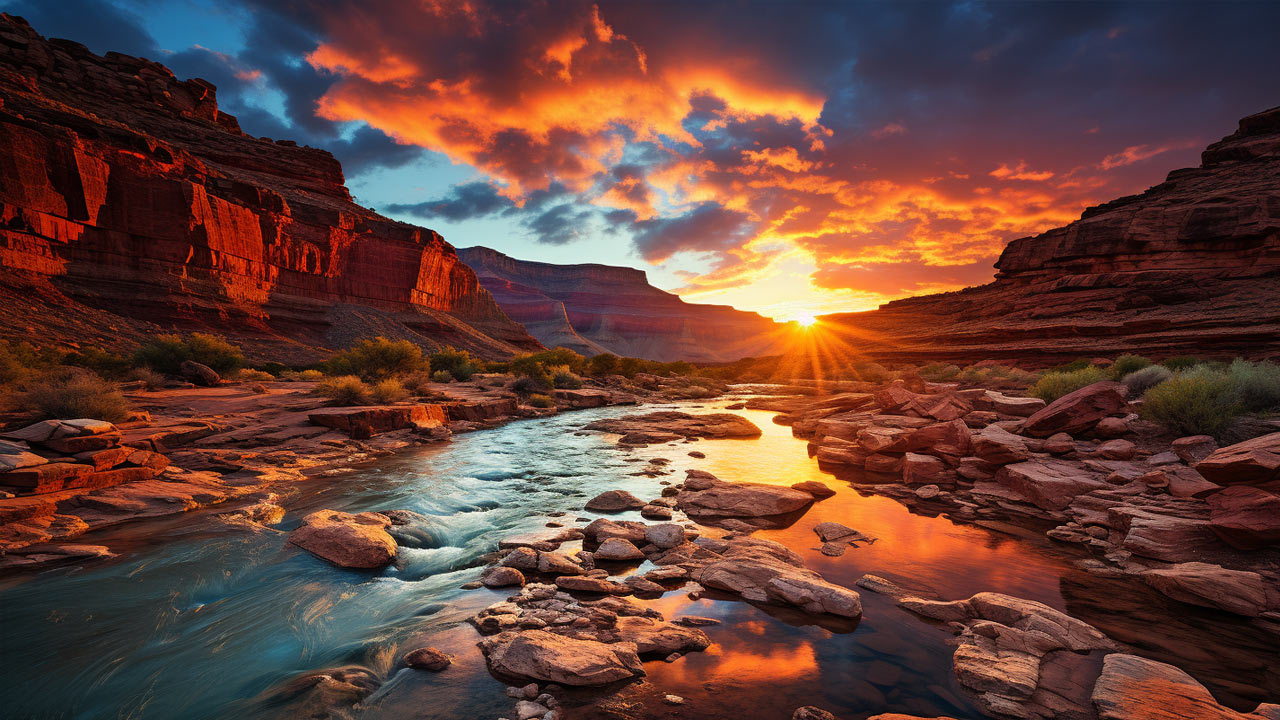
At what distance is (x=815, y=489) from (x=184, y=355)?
26.3 m

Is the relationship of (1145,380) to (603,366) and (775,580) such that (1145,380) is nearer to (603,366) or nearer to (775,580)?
(775,580)

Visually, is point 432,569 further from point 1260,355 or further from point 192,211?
point 192,211

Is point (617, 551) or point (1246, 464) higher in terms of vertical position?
point (1246, 464)

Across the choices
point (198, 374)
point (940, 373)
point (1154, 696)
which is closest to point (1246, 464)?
point (1154, 696)

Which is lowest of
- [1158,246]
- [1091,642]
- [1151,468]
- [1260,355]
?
[1091,642]

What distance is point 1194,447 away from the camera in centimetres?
743

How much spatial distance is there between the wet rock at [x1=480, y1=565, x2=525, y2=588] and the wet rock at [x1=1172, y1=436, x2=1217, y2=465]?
10712 mm

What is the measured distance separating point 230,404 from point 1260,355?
44.3 metres

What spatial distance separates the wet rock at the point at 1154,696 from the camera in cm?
305

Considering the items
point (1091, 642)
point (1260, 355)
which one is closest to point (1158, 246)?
point (1260, 355)

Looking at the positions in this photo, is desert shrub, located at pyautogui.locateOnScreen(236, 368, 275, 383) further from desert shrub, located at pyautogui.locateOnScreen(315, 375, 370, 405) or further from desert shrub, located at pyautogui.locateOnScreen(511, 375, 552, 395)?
desert shrub, located at pyautogui.locateOnScreen(511, 375, 552, 395)

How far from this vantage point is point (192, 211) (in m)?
36.7

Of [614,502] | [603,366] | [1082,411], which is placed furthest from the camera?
[603,366]

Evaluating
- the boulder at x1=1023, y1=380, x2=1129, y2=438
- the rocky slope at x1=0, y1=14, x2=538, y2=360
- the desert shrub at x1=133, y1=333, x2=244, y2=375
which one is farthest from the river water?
the rocky slope at x1=0, y1=14, x2=538, y2=360
